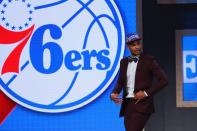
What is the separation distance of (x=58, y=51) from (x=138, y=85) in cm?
245

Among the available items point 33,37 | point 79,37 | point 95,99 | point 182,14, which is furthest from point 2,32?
point 182,14

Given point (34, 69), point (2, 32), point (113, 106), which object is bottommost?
point (113, 106)

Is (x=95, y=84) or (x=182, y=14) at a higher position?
(x=182, y=14)

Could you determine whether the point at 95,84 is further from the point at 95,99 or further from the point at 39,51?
the point at 39,51

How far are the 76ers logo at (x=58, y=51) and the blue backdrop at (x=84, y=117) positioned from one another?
0.29ft

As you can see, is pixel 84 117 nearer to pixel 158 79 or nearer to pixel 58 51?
pixel 58 51

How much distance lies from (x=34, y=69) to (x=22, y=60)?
208mm

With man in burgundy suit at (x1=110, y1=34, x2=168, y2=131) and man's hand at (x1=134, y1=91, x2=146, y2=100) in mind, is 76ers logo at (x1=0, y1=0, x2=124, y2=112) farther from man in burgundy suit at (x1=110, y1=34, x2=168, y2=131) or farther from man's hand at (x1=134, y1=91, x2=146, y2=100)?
man's hand at (x1=134, y1=91, x2=146, y2=100)

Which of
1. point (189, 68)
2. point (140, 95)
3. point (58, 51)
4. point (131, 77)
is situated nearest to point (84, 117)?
point (58, 51)

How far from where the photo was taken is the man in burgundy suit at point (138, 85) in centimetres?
551

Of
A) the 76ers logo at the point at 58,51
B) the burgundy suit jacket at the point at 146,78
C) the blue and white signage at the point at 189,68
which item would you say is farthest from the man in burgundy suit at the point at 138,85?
the blue and white signage at the point at 189,68

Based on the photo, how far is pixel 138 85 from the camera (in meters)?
5.55

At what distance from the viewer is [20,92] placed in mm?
7855

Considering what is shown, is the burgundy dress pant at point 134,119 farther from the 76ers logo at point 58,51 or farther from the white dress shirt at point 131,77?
the 76ers logo at point 58,51
